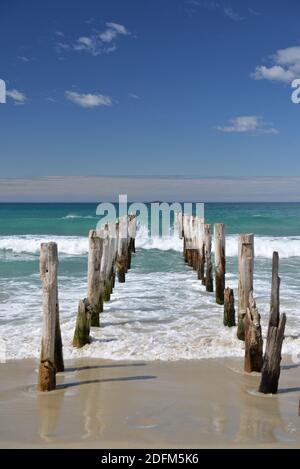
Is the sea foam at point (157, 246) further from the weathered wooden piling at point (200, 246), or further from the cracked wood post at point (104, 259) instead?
the cracked wood post at point (104, 259)

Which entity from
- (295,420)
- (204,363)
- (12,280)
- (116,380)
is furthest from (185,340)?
(12,280)

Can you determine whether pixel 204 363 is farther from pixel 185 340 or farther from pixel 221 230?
pixel 221 230

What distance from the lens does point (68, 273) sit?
17688 mm

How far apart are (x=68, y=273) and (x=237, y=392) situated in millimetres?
12282

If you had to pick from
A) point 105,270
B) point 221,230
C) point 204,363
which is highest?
point 221,230

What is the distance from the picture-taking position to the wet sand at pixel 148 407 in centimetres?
471

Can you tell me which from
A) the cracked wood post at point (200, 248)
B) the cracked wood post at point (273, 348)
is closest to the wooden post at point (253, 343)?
the cracked wood post at point (273, 348)

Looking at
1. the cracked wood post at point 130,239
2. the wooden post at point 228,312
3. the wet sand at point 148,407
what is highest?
the cracked wood post at point 130,239

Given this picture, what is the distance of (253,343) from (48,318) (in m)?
2.70

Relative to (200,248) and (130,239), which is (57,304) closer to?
(200,248)

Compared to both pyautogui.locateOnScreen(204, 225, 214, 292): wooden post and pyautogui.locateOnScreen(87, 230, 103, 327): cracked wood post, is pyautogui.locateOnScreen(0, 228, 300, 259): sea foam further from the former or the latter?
pyautogui.locateOnScreen(87, 230, 103, 327): cracked wood post

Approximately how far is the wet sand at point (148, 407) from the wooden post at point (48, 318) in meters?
0.18

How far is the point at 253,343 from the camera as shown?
6.68m

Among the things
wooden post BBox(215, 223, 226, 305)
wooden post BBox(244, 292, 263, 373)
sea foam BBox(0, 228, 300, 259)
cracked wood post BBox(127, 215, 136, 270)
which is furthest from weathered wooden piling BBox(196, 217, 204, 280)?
sea foam BBox(0, 228, 300, 259)
